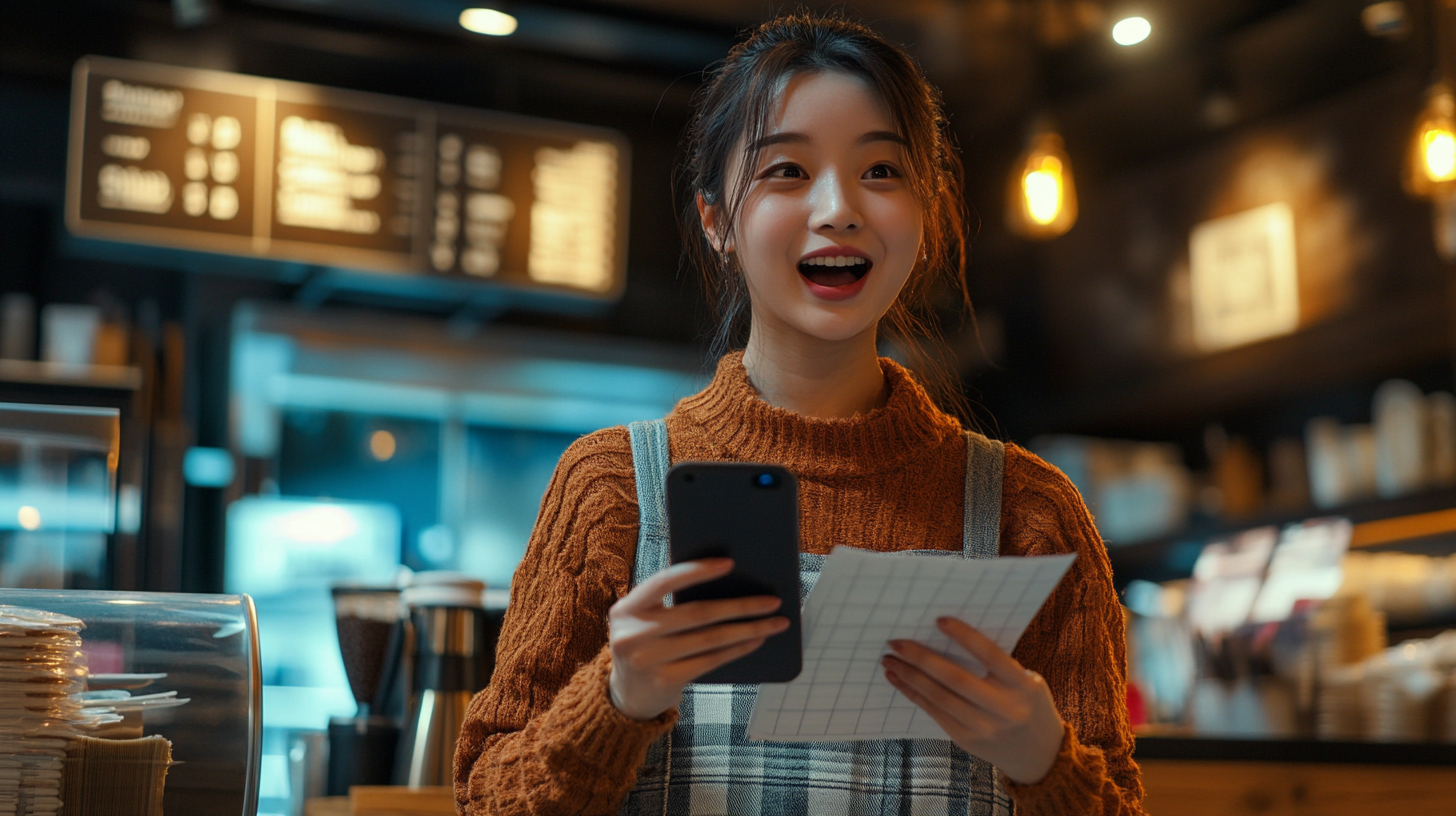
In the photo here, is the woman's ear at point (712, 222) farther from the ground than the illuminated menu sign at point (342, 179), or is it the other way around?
the illuminated menu sign at point (342, 179)

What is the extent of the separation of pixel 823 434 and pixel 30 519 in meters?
1.93

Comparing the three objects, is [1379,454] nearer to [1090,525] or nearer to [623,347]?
[623,347]

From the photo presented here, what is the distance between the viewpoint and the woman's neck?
43.6 inches

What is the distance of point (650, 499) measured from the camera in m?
1.05

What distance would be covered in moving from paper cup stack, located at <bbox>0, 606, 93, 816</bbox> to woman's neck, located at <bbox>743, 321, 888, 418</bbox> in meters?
0.61

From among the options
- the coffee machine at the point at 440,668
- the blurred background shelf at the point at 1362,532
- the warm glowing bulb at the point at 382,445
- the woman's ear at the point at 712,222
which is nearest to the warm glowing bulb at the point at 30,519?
the coffee machine at the point at 440,668

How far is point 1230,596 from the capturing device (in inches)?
148

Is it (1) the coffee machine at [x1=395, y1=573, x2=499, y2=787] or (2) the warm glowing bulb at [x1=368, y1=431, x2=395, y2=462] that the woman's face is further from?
(2) the warm glowing bulb at [x1=368, y1=431, x2=395, y2=462]

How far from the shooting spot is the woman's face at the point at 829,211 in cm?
105

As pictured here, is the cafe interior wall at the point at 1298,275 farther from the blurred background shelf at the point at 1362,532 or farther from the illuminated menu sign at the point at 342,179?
the illuminated menu sign at the point at 342,179

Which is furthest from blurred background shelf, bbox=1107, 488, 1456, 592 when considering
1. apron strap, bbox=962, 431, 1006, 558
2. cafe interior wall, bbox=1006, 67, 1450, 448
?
apron strap, bbox=962, 431, 1006, 558

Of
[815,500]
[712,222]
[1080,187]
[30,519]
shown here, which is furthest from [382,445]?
[815,500]

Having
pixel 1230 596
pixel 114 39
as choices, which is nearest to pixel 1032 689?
pixel 1230 596

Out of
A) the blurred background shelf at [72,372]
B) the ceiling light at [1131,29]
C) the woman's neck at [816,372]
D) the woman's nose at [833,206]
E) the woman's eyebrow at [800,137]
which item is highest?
the ceiling light at [1131,29]
